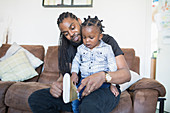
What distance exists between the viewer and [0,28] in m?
3.08

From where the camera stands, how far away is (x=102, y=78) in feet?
3.33

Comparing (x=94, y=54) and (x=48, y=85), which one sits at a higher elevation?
(x=94, y=54)

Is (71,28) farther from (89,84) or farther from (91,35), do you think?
(89,84)

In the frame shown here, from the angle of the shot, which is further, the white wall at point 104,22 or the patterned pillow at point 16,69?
the white wall at point 104,22

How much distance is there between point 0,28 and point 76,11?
150cm

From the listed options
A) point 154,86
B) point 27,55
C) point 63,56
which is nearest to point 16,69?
point 27,55

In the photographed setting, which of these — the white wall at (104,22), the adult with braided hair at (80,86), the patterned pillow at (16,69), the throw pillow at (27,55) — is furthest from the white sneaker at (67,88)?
the white wall at (104,22)

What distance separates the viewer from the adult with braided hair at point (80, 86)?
963 mm

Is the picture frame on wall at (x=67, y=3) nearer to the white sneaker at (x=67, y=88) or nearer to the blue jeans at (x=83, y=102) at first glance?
the blue jeans at (x=83, y=102)

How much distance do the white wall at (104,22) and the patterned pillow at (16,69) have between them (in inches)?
27.7

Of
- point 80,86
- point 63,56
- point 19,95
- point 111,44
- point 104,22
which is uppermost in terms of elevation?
point 104,22

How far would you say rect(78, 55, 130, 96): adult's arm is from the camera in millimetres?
966

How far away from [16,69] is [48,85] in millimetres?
598

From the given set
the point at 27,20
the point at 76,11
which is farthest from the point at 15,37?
the point at 76,11
